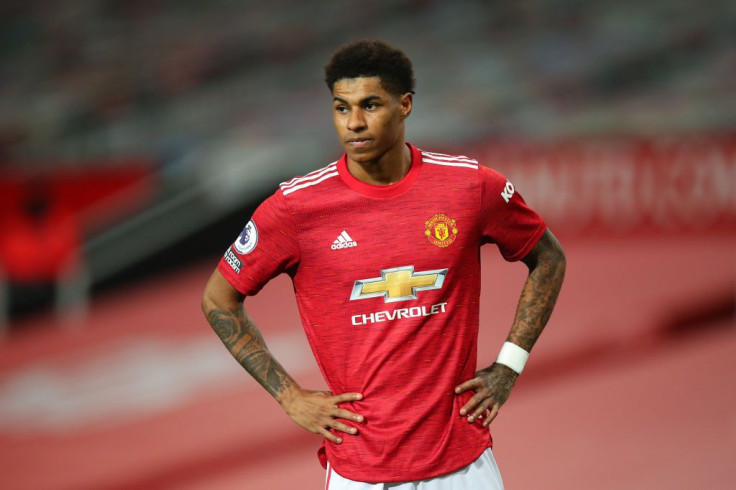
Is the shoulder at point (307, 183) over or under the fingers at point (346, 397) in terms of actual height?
over

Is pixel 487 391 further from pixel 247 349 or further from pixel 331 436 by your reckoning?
pixel 247 349

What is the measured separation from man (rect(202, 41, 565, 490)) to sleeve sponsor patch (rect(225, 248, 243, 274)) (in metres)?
0.02

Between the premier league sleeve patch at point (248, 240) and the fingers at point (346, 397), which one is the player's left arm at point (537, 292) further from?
the premier league sleeve patch at point (248, 240)

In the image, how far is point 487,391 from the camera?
2.85 m

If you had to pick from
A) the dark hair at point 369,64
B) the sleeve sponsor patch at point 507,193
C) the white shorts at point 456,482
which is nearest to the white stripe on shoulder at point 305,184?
the dark hair at point 369,64

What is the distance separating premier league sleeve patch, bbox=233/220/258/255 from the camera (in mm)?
2828

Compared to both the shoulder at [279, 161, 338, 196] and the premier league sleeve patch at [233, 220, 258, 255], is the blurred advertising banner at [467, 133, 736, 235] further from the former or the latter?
the premier league sleeve patch at [233, 220, 258, 255]

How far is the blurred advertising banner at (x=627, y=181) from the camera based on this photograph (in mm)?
9562

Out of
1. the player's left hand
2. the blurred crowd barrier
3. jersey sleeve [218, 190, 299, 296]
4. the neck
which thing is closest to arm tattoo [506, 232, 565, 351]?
the player's left hand

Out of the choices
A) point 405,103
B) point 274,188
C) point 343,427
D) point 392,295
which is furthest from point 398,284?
point 274,188

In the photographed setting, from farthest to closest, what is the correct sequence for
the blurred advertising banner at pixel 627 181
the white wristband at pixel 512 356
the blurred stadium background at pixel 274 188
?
the blurred advertising banner at pixel 627 181 < the blurred stadium background at pixel 274 188 < the white wristband at pixel 512 356

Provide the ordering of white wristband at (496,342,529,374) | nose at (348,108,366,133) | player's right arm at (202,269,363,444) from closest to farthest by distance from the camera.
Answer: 1. nose at (348,108,366,133)
2. player's right arm at (202,269,363,444)
3. white wristband at (496,342,529,374)

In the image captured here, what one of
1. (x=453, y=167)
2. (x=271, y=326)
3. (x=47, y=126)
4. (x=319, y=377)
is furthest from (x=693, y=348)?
(x=47, y=126)

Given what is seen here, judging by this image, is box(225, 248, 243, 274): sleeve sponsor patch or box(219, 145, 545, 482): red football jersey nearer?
box(219, 145, 545, 482): red football jersey
